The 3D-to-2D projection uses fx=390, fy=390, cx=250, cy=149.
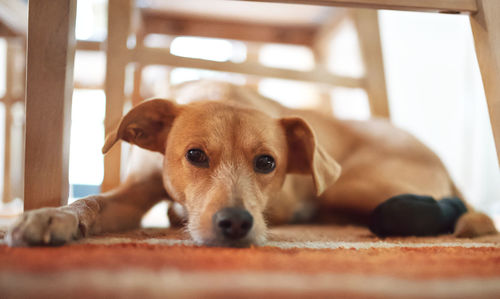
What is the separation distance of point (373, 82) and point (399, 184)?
105cm

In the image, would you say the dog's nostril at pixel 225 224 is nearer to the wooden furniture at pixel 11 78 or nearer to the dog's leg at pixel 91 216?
the dog's leg at pixel 91 216

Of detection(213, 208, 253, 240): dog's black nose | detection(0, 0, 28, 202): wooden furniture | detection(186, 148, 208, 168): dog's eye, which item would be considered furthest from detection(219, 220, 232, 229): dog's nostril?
detection(0, 0, 28, 202): wooden furniture

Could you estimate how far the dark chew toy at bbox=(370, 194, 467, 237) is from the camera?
163 centimetres

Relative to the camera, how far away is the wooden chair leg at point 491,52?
53.6 inches

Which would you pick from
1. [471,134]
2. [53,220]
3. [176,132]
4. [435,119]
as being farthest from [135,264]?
[435,119]

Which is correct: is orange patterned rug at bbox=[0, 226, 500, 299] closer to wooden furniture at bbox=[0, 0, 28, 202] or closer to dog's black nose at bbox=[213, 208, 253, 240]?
dog's black nose at bbox=[213, 208, 253, 240]

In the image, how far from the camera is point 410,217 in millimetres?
1640

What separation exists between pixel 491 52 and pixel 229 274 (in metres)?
1.22

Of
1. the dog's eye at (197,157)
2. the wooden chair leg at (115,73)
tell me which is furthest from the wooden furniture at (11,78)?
the dog's eye at (197,157)

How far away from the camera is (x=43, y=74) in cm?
128

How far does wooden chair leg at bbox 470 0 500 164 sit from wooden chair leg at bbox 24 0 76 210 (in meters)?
1.43

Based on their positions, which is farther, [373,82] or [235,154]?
[373,82]

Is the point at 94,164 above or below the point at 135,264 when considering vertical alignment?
below

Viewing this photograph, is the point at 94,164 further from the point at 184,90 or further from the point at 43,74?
the point at 43,74
